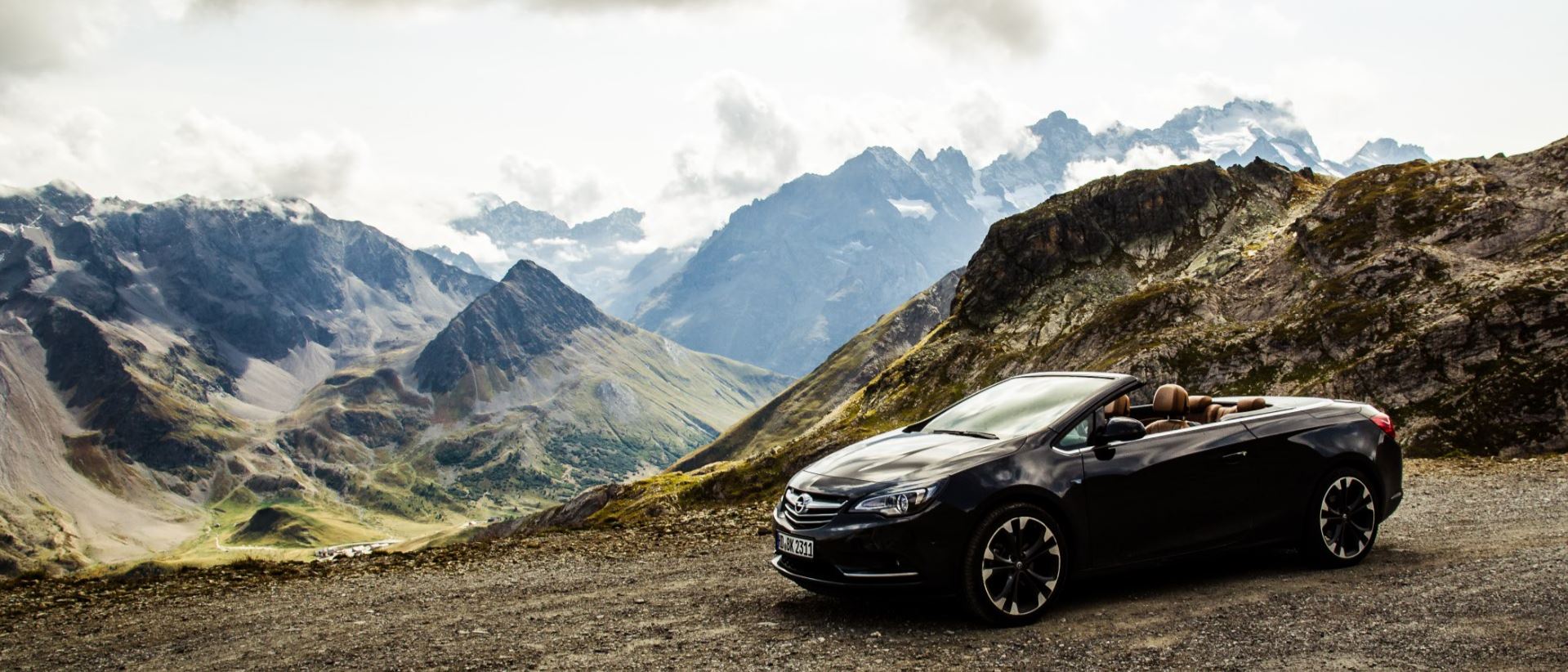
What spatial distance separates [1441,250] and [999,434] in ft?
217

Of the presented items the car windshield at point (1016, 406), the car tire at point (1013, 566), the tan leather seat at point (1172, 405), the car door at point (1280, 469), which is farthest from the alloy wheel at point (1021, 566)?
the car door at point (1280, 469)

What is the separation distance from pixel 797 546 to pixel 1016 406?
3.07m

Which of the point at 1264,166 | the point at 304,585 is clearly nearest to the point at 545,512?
the point at 1264,166

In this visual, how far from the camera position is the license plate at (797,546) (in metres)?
9.55

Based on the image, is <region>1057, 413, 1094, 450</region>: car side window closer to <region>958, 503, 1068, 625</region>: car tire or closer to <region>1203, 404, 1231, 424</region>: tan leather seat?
<region>958, 503, 1068, 625</region>: car tire

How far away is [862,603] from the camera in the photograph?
10688mm

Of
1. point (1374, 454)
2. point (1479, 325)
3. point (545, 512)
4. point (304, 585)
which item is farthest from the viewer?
point (545, 512)

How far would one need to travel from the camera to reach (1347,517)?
37.1ft

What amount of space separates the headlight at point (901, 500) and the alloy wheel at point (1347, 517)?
5.26 m

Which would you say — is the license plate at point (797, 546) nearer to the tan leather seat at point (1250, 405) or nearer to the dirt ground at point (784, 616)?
the dirt ground at point (784, 616)

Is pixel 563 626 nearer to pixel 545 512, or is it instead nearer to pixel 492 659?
pixel 492 659

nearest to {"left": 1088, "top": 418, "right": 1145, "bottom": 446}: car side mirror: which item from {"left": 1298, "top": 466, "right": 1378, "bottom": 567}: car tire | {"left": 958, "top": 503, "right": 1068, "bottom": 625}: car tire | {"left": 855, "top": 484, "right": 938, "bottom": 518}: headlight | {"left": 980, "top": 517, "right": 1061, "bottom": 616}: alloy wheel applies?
{"left": 958, "top": 503, "right": 1068, "bottom": 625}: car tire

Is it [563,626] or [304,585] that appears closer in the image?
[563,626]

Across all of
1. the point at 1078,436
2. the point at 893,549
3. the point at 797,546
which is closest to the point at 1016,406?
the point at 1078,436
